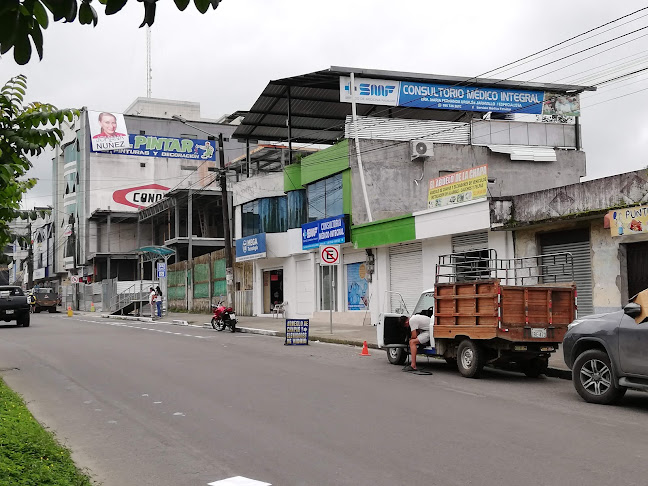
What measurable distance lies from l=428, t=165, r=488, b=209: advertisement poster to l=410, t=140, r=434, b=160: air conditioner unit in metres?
4.08

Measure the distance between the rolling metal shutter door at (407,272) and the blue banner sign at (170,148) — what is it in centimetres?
5000

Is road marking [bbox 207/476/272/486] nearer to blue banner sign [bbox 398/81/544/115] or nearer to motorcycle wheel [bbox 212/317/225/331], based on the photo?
motorcycle wheel [bbox 212/317/225/331]

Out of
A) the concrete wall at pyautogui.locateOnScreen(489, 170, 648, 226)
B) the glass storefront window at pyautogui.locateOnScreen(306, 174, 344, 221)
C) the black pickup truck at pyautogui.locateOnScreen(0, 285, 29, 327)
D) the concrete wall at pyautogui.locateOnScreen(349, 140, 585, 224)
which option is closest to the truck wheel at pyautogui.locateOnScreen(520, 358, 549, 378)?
the concrete wall at pyautogui.locateOnScreen(489, 170, 648, 226)

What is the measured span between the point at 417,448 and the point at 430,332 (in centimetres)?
715

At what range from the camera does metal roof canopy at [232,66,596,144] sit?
29.9 meters

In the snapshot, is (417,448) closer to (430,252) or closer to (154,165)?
(430,252)

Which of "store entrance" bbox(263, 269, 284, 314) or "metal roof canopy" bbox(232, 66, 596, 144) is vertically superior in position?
"metal roof canopy" bbox(232, 66, 596, 144)

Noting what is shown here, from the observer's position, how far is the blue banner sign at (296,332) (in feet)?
65.1

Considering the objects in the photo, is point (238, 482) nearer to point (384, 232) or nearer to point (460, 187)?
point (460, 187)

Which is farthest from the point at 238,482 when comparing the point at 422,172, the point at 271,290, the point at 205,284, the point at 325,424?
the point at 205,284

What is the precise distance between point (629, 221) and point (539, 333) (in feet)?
16.5

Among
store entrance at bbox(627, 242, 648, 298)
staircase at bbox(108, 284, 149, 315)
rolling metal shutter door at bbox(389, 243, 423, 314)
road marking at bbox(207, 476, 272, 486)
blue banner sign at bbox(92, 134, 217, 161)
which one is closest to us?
road marking at bbox(207, 476, 272, 486)

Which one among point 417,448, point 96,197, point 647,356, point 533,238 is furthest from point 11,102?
point 96,197

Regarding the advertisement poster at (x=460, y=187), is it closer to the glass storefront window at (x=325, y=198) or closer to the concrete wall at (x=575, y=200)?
the concrete wall at (x=575, y=200)
